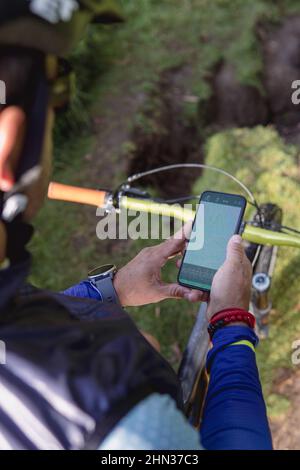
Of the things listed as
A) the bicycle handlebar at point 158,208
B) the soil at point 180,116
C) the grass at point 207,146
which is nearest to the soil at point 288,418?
the grass at point 207,146

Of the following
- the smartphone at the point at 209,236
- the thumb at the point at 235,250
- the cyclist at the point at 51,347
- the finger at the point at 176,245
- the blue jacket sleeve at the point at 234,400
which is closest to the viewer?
the cyclist at the point at 51,347

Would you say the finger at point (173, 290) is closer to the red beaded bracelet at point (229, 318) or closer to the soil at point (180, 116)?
the red beaded bracelet at point (229, 318)

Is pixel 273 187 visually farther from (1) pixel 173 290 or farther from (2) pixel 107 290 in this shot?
(2) pixel 107 290

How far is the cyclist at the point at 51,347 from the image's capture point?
2.94 feet

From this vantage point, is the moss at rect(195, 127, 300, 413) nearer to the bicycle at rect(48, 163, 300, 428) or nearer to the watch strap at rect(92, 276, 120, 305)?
the bicycle at rect(48, 163, 300, 428)

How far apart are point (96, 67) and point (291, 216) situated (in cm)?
276

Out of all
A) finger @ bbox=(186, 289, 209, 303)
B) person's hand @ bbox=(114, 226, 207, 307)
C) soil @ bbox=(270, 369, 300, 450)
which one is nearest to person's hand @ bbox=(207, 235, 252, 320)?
finger @ bbox=(186, 289, 209, 303)

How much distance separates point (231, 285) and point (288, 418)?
3.63ft

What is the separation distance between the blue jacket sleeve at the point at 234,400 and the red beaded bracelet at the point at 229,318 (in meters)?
0.04

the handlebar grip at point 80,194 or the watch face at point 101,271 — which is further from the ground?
the handlebar grip at point 80,194

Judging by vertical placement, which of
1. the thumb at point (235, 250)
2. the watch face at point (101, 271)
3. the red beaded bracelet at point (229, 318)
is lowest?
the watch face at point (101, 271)

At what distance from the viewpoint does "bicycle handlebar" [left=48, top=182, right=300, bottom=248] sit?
2.13 metres

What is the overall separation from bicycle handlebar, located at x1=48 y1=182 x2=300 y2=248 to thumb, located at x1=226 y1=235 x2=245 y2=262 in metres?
0.35

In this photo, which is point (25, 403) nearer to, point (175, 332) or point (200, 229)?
point (200, 229)
